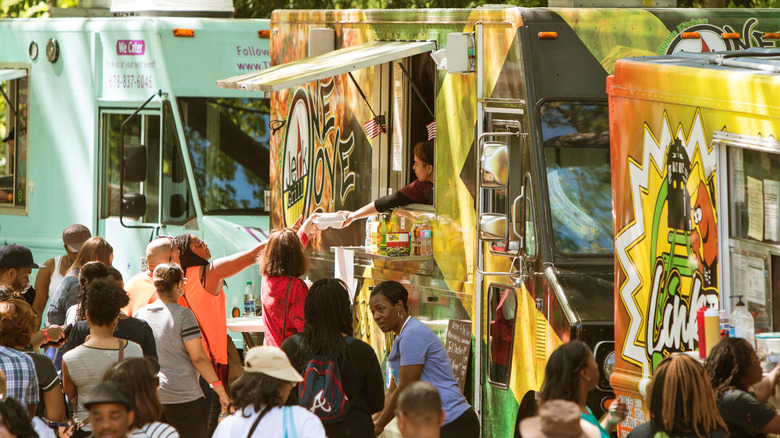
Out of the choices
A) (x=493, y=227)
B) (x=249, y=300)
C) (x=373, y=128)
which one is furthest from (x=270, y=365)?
(x=249, y=300)

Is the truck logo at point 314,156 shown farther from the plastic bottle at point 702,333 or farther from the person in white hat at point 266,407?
the person in white hat at point 266,407

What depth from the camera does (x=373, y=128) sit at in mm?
8789

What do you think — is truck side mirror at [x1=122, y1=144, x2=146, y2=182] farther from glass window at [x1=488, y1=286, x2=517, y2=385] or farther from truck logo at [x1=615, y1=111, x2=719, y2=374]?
truck logo at [x1=615, y1=111, x2=719, y2=374]

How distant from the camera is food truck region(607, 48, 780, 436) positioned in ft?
18.0

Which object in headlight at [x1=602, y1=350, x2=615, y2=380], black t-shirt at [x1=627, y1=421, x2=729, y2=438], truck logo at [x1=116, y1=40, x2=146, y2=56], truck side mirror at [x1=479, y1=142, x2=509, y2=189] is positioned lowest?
black t-shirt at [x1=627, y1=421, x2=729, y2=438]

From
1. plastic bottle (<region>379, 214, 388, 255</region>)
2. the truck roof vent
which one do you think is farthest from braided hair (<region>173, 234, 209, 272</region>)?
the truck roof vent

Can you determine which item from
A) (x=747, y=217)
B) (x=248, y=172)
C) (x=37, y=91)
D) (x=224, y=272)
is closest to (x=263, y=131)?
(x=248, y=172)

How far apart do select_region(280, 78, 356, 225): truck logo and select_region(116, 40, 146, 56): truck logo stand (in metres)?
2.23

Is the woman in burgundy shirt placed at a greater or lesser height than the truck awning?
lesser

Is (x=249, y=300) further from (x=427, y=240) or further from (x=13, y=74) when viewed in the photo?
(x=13, y=74)

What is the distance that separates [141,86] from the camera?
11.8m

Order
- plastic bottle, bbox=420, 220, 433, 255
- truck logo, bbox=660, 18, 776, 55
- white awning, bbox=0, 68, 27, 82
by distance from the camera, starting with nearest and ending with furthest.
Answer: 1. truck logo, bbox=660, 18, 776, 55
2. plastic bottle, bbox=420, 220, 433, 255
3. white awning, bbox=0, 68, 27, 82

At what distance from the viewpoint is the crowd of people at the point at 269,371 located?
192 inches

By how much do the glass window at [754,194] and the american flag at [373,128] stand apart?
11.4 ft
